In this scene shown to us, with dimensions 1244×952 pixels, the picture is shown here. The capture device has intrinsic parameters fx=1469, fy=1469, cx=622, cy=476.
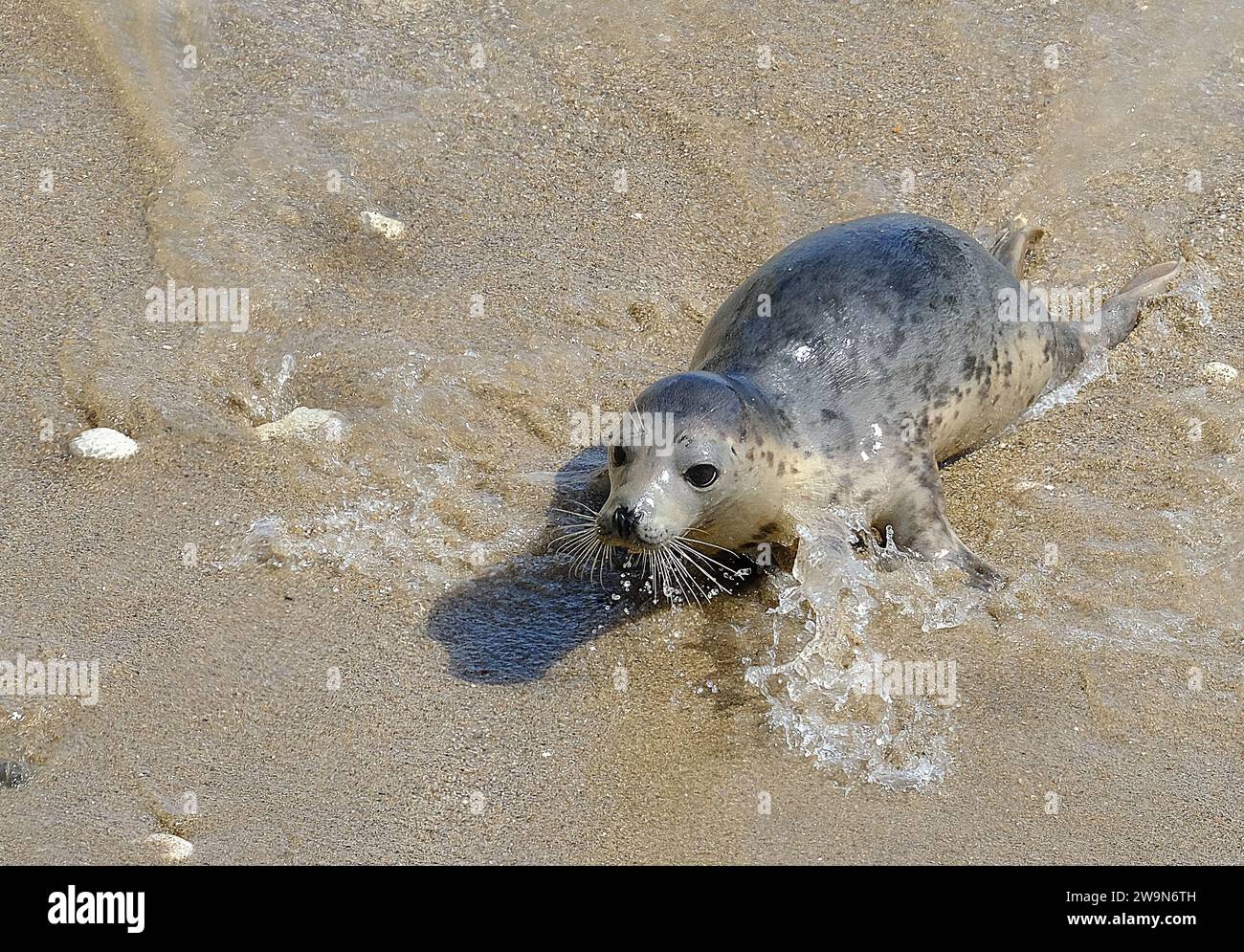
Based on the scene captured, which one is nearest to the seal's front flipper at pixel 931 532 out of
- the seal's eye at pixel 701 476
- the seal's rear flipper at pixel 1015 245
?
the seal's eye at pixel 701 476

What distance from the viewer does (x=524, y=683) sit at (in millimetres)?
4406

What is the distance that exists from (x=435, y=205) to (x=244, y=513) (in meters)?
2.11

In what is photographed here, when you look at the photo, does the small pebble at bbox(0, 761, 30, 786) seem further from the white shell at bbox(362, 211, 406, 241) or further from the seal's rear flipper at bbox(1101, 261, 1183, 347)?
the seal's rear flipper at bbox(1101, 261, 1183, 347)

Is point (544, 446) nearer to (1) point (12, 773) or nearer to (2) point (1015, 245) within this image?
(1) point (12, 773)

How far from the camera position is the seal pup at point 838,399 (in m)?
4.42

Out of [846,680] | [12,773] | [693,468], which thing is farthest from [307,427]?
[846,680]

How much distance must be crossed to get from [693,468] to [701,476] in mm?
42

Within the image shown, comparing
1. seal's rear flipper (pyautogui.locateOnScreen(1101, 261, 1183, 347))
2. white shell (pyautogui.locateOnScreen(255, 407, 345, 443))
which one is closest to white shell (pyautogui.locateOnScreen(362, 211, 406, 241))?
white shell (pyautogui.locateOnScreen(255, 407, 345, 443))

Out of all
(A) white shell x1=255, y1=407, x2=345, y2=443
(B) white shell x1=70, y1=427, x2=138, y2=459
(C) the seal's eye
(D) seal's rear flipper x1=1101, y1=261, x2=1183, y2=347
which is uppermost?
(D) seal's rear flipper x1=1101, y1=261, x2=1183, y2=347

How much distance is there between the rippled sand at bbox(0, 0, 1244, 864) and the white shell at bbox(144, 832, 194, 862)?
9 centimetres

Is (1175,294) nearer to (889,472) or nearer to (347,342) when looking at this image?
(889,472)

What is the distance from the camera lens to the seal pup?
4.42 metres

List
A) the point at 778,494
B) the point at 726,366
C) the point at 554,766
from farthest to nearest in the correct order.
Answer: the point at 726,366 → the point at 778,494 → the point at 554,766

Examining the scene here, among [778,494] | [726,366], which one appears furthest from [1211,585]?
[726,366]
